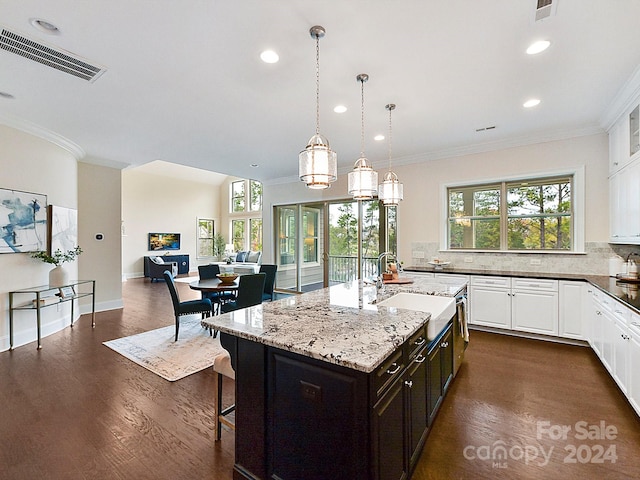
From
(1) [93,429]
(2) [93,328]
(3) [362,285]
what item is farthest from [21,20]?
(2) [93,328]

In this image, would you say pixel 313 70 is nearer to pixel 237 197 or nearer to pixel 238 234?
pixel 237 197

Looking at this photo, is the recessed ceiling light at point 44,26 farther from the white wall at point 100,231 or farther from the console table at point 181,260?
the console table at point 181,260

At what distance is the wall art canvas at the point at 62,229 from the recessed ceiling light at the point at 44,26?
3.24m

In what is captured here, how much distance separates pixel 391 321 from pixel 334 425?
69 centimetres

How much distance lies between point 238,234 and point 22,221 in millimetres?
10286

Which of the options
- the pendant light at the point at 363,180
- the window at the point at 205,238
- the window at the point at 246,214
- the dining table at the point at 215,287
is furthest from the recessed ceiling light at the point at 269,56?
the window at the point at 205,238

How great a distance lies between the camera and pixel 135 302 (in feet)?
22.5

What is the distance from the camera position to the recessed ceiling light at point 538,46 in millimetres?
2363

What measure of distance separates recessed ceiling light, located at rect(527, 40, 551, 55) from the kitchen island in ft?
7.39

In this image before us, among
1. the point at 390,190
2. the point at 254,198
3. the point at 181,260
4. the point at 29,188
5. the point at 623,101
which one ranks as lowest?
the point at 181,260

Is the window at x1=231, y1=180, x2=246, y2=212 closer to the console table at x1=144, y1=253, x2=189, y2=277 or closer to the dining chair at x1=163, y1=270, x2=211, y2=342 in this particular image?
the console table at x1=144, y1=253, x2=189, y2=277

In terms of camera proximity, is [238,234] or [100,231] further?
[238,234]

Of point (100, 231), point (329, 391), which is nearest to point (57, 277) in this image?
point (100, 231)

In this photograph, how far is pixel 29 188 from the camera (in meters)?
4.22
